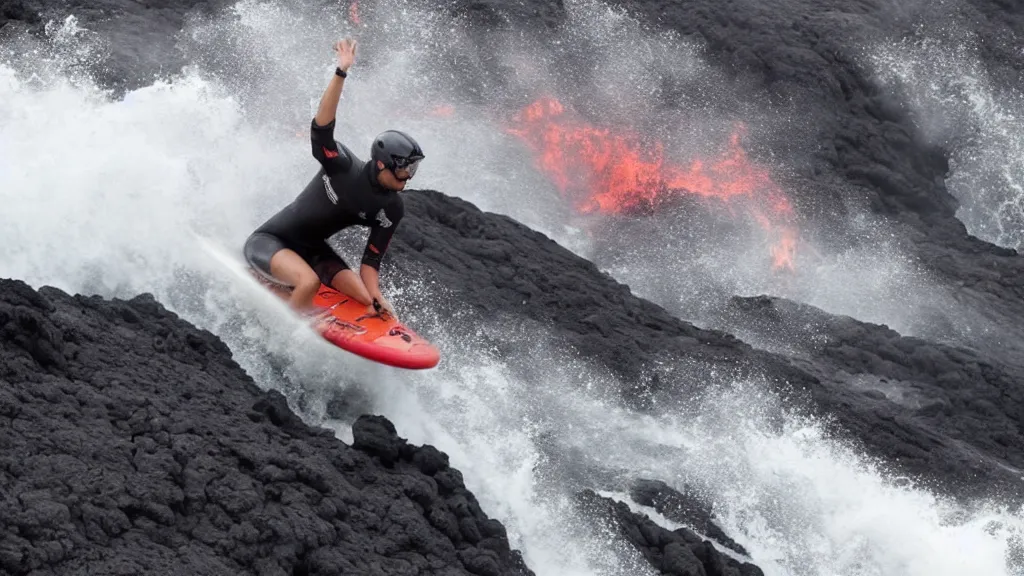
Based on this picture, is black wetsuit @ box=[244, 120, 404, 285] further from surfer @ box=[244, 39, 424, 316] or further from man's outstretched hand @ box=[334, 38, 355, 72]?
man's outstretched hand @ box=[334, 38, 355, 72]

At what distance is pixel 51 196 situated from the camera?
38.2 ft

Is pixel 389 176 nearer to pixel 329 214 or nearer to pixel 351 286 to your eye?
pixel 329 214

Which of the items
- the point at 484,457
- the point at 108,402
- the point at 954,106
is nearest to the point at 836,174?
the point at 954,106

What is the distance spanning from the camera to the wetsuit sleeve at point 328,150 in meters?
10.2

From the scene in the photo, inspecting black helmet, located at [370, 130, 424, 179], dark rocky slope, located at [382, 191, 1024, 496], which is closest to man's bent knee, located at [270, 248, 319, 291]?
black helmet, located at [370, 130, 424, 179]

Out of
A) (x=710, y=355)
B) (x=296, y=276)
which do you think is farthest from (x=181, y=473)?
(x=710, y=355)

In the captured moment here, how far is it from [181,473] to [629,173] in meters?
10.6

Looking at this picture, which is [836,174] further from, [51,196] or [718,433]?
[51,196]

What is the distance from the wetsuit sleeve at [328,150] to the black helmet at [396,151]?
1.14 ft

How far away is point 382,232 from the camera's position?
10867 mm

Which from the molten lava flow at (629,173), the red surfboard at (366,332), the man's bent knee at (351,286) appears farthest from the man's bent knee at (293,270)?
the molten lava flow at (629,173)

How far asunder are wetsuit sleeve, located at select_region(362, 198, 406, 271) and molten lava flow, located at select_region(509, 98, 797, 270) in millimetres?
6501

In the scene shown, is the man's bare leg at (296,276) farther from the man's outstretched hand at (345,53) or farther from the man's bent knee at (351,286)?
the man's outstretched hand at (345,53)

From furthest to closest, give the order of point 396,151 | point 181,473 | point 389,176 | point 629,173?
1. point 629,173
2. point 389,176
3. point 396,151
4. point 181,473
